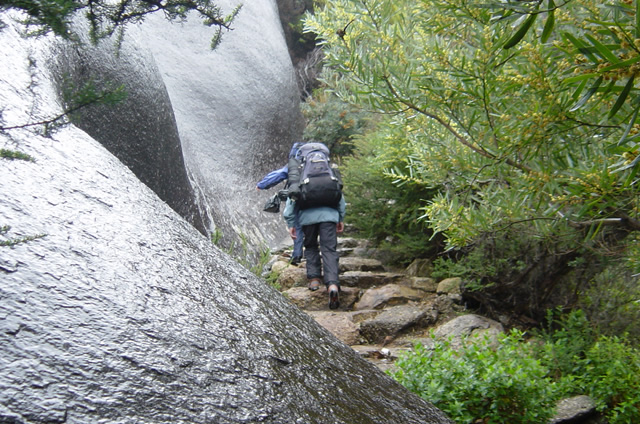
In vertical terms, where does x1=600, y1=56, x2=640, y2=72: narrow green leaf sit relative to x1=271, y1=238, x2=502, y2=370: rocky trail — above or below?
above

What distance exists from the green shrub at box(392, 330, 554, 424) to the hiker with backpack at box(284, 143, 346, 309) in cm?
343

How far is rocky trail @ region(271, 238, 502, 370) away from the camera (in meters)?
5.56

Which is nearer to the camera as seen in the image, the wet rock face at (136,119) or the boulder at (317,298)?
the wet rock face at (136,119)

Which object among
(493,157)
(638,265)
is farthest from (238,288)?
(638,265)

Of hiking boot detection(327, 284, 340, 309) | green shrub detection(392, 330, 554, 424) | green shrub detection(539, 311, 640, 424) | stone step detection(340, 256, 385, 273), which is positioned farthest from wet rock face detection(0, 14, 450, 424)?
stone step detection(340, 256, 385, 273)

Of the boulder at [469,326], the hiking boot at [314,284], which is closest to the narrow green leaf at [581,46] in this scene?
the boulder at [469,326]

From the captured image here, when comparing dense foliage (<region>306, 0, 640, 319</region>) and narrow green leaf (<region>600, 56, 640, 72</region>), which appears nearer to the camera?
narrow green leaf (<region>600, 56, 640, 72</region>)

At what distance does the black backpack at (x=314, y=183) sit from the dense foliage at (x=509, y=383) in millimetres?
3495

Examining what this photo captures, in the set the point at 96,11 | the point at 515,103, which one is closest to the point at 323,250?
the point at 515,103

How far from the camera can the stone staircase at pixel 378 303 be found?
5793mm

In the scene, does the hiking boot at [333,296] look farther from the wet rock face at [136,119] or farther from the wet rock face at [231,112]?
the wet rock face at [231,112]

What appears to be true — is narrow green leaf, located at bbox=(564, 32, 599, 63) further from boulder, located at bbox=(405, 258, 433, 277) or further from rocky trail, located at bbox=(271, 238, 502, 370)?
boulder, located at bbox=(405, 258, 433, 277)

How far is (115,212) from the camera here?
2686 millimetres

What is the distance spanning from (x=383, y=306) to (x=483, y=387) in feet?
11.0
